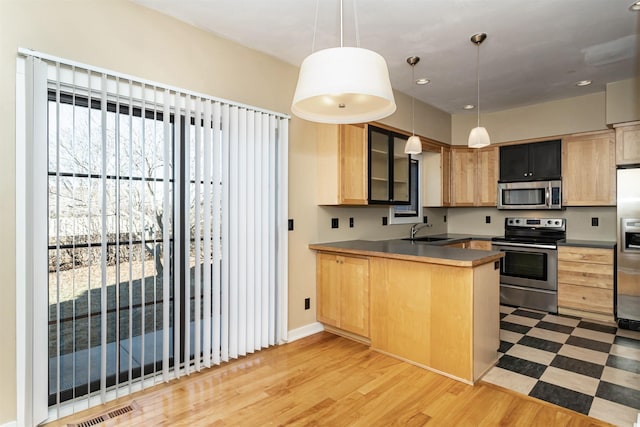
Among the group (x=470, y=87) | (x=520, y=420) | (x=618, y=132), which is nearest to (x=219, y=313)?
(x=520, y=420)

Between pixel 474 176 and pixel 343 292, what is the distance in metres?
2.99

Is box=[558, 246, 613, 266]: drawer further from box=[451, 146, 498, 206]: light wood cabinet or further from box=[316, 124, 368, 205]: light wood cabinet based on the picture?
box=[316, 124, 368, 205]: light wood cabinet

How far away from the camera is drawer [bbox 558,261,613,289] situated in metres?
3.71

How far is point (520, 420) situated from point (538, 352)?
118cm

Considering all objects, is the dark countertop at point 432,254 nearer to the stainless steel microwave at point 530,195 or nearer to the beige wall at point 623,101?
the stainless steel microwave at point 530,195

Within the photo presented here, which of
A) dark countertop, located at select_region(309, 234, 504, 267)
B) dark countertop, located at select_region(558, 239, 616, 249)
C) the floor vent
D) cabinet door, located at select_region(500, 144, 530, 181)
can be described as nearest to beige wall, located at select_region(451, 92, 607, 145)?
cabinet door, located at select_region(500, 144, 530, 181)

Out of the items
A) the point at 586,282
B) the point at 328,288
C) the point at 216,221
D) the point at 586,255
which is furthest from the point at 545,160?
the point at 216,221

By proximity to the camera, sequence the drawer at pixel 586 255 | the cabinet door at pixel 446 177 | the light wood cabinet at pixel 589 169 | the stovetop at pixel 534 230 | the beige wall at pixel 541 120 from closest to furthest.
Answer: the drawer at pixel 586 255 → the light wood cabinet at pixel 589 169 → the beige wall at pixel 541 120 → the stovetop at pixel 534 230 → the cabinet door at pixel 446 177

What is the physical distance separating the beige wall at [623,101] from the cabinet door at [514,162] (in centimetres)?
96

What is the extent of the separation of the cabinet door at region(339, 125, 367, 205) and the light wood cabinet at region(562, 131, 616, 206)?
2.69m

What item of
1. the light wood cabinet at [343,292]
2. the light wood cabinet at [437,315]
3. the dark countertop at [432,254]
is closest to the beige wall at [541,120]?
the dark countertop at [432,254]

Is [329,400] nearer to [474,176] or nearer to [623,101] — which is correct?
[474,176]

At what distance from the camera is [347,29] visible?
2654mm

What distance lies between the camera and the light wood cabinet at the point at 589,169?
3943mm
